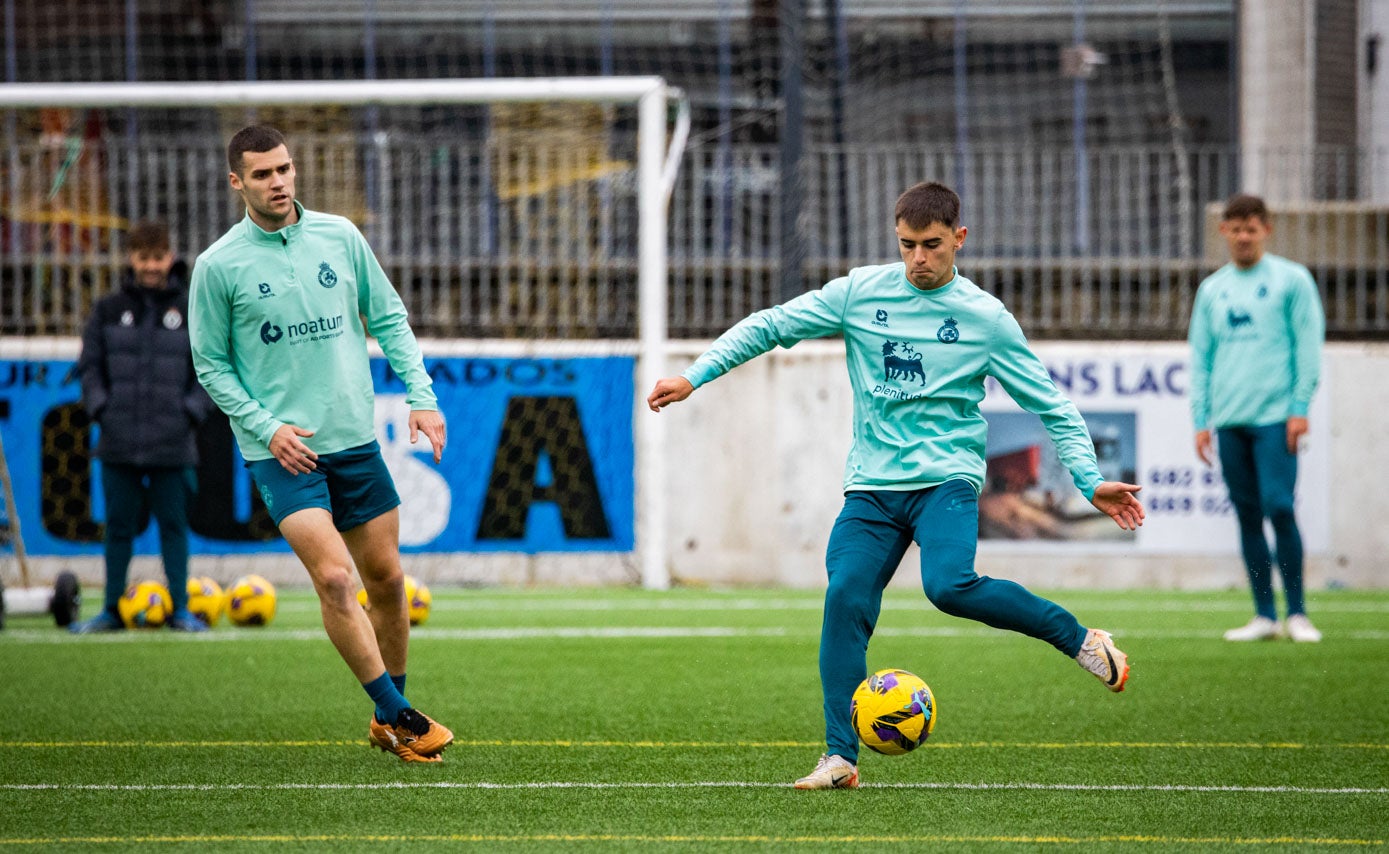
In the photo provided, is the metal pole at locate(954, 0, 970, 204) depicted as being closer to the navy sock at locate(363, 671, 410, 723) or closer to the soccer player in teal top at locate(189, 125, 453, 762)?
the soccer player in teal top at locate(189, 125, 453, 762)

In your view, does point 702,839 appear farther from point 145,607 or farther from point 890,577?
point 145,607

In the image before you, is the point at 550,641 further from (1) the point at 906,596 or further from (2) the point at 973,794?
(2) the point at 973,794

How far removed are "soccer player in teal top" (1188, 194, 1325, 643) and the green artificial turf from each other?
441mm

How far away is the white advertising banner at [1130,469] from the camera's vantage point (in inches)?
455

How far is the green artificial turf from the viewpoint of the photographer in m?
4.17

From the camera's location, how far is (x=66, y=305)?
12.3 meters

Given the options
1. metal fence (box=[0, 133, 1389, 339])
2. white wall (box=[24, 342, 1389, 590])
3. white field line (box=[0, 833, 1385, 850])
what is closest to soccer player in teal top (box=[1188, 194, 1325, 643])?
white wall (box=[24, 342, 1389, 590])

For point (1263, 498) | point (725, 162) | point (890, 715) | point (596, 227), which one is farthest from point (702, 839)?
point (725, 162)

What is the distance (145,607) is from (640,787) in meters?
5.16

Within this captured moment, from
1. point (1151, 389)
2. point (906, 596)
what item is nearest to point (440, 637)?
point (906, 596)

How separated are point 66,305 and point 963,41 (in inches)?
399

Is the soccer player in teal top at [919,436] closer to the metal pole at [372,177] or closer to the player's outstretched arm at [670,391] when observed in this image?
the player's outstretched arm at [670,391]

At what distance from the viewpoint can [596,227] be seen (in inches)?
491

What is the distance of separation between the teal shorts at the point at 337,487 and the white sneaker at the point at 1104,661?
Answer: 2130mm
